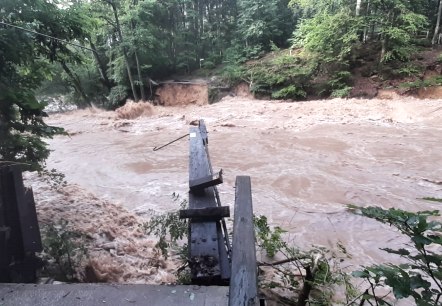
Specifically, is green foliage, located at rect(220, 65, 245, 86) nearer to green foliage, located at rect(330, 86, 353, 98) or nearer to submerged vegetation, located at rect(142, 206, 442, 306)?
green foliage, located at rect(330, 86, 353, 98)

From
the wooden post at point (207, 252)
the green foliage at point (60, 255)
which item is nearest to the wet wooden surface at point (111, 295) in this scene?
the wooden post at point (207, 252)

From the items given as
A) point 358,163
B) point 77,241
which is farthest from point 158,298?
point 358,163

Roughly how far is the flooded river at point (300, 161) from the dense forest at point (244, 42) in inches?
99.6

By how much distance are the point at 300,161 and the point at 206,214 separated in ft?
21.6

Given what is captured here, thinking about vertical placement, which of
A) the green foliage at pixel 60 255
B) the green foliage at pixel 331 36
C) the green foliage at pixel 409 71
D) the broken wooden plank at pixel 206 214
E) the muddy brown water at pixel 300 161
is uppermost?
the green foliage at pixel 331 36

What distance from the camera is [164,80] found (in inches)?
862

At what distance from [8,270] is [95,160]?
759 centimetres

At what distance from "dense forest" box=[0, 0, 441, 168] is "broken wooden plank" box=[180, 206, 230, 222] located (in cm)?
751

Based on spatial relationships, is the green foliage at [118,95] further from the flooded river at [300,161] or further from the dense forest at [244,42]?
the flooded river at [300,161]

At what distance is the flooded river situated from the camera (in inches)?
211

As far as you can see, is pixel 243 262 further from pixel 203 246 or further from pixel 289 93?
pixel 289 93

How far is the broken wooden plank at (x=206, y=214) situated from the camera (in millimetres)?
2008

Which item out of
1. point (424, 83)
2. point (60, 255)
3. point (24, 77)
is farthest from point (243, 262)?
point (424, 83)

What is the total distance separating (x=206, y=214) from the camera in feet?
6.70
